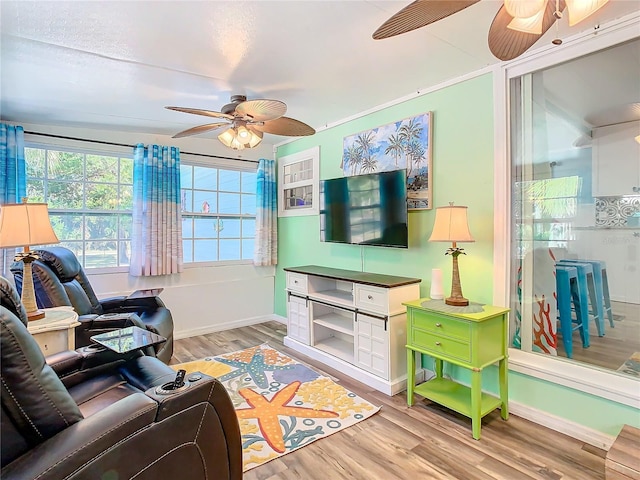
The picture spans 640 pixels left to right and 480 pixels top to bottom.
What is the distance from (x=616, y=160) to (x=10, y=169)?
477 cm

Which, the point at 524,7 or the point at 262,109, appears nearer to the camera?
the point at 524,7

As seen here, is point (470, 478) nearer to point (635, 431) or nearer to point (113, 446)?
point (635, 431)

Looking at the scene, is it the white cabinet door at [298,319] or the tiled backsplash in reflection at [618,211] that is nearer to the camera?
the tiled backsplash in reflection at [618,211]

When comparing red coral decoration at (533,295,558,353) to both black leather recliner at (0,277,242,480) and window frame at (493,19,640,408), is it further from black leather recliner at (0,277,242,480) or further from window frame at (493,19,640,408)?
black leather recliner at (0,277,242,480)

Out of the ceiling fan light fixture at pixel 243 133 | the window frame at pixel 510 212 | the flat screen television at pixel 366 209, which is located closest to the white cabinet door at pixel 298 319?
A: the flat screen television at pixel 366 209

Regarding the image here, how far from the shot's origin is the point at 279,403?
8.48ft

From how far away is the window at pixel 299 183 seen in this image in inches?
168

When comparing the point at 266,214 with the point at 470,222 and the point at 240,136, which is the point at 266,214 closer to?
the point at 240,136

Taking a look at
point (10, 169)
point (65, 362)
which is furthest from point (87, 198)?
point (65, 362)

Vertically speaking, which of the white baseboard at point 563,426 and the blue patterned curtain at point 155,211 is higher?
the blue patterned curtain at point 155,211

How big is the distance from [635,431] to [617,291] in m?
0.76

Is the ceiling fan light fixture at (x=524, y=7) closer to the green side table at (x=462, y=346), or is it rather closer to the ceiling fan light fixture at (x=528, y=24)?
the ceiling fan light fixture at (x=528, y=24)

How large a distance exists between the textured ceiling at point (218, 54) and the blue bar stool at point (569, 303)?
59.0 inches

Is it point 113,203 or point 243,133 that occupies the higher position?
point 243,133
